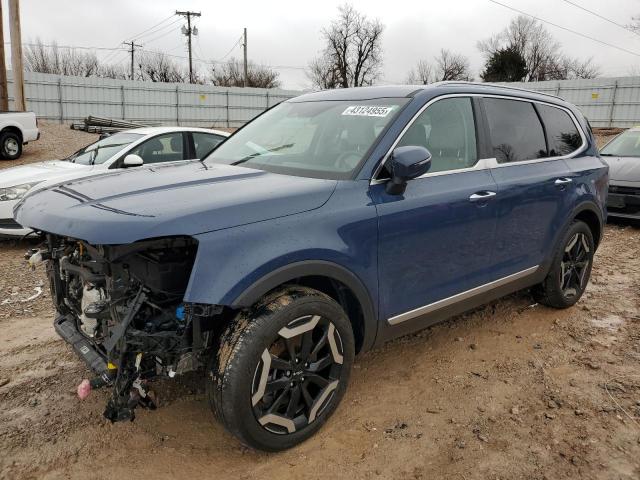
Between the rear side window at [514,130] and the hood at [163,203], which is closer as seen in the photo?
the hood at [163,203]

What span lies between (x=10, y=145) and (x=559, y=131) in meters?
13.7

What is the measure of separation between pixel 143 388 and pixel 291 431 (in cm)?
78

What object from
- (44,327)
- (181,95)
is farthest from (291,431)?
(181,95)

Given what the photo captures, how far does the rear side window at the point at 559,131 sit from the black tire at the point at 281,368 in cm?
269

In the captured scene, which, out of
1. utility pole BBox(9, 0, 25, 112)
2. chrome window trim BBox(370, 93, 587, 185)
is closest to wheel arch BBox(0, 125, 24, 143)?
utility pole BBox(9, 0, 25, 112)

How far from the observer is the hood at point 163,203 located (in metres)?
2.32

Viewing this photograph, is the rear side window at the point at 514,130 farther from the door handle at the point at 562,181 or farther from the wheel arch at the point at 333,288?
the wheel arch at the point at 333,288

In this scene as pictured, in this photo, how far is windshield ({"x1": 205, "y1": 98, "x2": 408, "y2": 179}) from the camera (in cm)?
315

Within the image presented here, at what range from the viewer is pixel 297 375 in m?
2.70

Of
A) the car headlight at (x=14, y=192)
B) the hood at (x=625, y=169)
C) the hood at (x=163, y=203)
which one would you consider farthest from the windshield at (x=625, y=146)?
the car headlight at (x=14, y=192)

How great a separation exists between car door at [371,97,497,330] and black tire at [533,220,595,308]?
3.69 ft

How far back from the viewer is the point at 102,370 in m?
2.56

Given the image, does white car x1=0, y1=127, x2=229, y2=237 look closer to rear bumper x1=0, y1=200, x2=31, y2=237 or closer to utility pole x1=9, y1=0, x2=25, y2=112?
rear bumper x1=0, y1=200, x2=31, y2=237

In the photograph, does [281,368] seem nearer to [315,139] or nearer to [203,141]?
[315,139]
